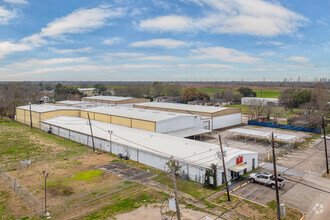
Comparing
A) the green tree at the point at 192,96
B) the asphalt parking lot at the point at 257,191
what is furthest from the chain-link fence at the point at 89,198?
the green tree at the point at 192,96

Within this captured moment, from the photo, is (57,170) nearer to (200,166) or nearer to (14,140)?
(200,166)

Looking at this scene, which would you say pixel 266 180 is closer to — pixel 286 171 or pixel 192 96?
pixel 286 171

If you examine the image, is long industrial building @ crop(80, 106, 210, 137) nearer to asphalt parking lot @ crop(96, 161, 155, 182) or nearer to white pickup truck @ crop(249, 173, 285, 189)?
asphalt parking lot @ crop(96, 161, 155, 182)

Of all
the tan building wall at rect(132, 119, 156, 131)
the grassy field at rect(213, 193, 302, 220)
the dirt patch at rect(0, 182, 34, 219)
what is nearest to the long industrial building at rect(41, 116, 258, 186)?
the grassy field at rect(213, 193, 302, 220)

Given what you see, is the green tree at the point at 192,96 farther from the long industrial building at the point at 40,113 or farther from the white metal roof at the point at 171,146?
the white metal roof at the point at 171,146

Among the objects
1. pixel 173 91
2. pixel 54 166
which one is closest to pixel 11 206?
pixel 54 166

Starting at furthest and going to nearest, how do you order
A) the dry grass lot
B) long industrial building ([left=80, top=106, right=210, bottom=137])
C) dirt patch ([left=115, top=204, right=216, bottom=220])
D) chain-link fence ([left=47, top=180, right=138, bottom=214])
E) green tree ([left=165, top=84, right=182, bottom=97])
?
green tree ([left=165, top=84, right=182, bottom=97])
long industrial building ([left=80, top=106, right=210, bottom=137])
the dry grass lot
chain-link fence ([left=47, top=180, right=138, bottom=214])
dirt patch ([left=115, top=204, right=216, bottom=220])

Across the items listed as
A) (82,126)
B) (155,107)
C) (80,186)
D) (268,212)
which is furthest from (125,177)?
(155,107)
